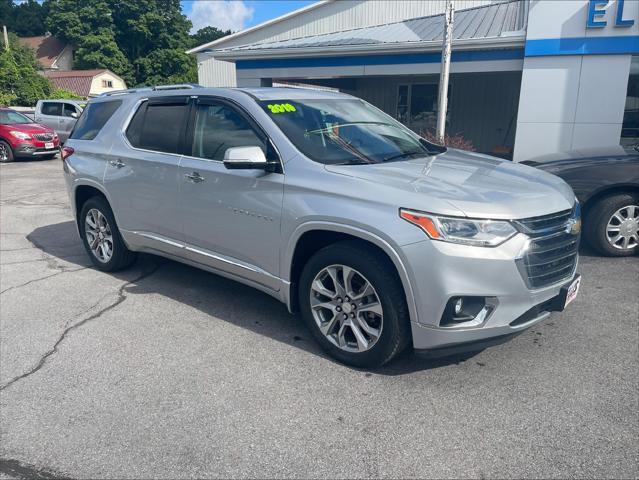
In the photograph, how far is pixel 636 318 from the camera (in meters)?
4.42

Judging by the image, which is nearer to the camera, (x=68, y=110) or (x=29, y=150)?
(x=29, y=150)

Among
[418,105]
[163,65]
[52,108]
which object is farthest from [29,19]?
[418,105]

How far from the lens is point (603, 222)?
5.95 metres

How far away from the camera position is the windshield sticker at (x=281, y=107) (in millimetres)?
4109

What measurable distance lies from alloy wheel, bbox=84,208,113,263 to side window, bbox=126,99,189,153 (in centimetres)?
97

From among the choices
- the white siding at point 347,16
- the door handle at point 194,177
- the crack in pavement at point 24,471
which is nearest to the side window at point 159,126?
the door handle at point 194,177

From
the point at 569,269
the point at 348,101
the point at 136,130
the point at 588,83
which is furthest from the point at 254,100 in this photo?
the point at 588,83

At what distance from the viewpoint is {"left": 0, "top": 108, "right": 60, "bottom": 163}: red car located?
15906mm

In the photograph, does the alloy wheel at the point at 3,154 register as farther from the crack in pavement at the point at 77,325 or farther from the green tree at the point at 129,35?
the green tree at the point at 129,35

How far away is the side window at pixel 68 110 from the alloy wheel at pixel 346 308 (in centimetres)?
1821

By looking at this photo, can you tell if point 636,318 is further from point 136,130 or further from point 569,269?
point 136,130

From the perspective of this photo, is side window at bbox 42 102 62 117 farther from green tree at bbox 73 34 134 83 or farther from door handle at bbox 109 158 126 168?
green tree at bbox 73 34 134 83

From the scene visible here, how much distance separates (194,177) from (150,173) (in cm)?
63

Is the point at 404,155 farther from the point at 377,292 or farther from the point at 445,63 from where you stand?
the point at 445,63
